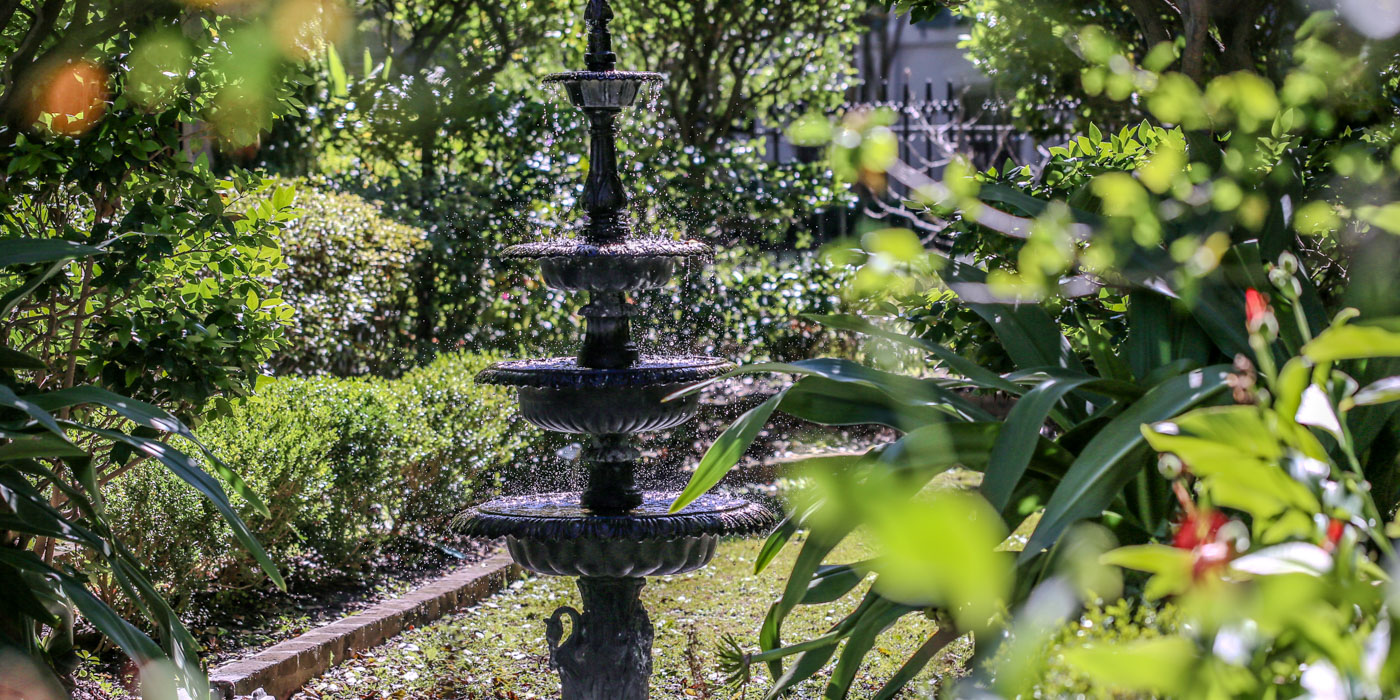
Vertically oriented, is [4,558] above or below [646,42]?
below

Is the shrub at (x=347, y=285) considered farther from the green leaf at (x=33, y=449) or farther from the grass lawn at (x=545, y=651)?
the green leaf at (x=33, y=449)

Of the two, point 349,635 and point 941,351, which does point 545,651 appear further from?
point 941,351

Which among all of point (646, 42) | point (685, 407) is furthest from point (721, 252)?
point (685, 407)

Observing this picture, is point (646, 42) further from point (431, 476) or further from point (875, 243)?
point (875, 243)

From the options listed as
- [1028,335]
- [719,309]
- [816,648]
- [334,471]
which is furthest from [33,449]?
[719,309]

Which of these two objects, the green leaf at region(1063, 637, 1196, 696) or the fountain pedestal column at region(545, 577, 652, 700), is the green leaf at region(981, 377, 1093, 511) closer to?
the green leaf at region(1063, 637, 1196, 696)

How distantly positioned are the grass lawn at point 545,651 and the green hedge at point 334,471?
2.04 ft

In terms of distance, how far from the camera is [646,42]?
503 inches

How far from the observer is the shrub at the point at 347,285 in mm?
7602

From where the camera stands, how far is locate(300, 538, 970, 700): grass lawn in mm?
4715

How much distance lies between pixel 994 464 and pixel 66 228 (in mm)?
2645

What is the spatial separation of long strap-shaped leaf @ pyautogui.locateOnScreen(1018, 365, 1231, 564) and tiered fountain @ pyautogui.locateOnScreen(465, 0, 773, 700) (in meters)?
1.90

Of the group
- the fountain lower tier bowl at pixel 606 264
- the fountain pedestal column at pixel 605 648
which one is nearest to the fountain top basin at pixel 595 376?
the fountain lower tier bowl at pixel 606 264

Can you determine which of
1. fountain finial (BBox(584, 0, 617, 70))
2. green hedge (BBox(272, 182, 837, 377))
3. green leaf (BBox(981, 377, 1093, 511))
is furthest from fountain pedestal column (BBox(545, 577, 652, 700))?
green hedge (BBox(272, 182, 837, 377))
